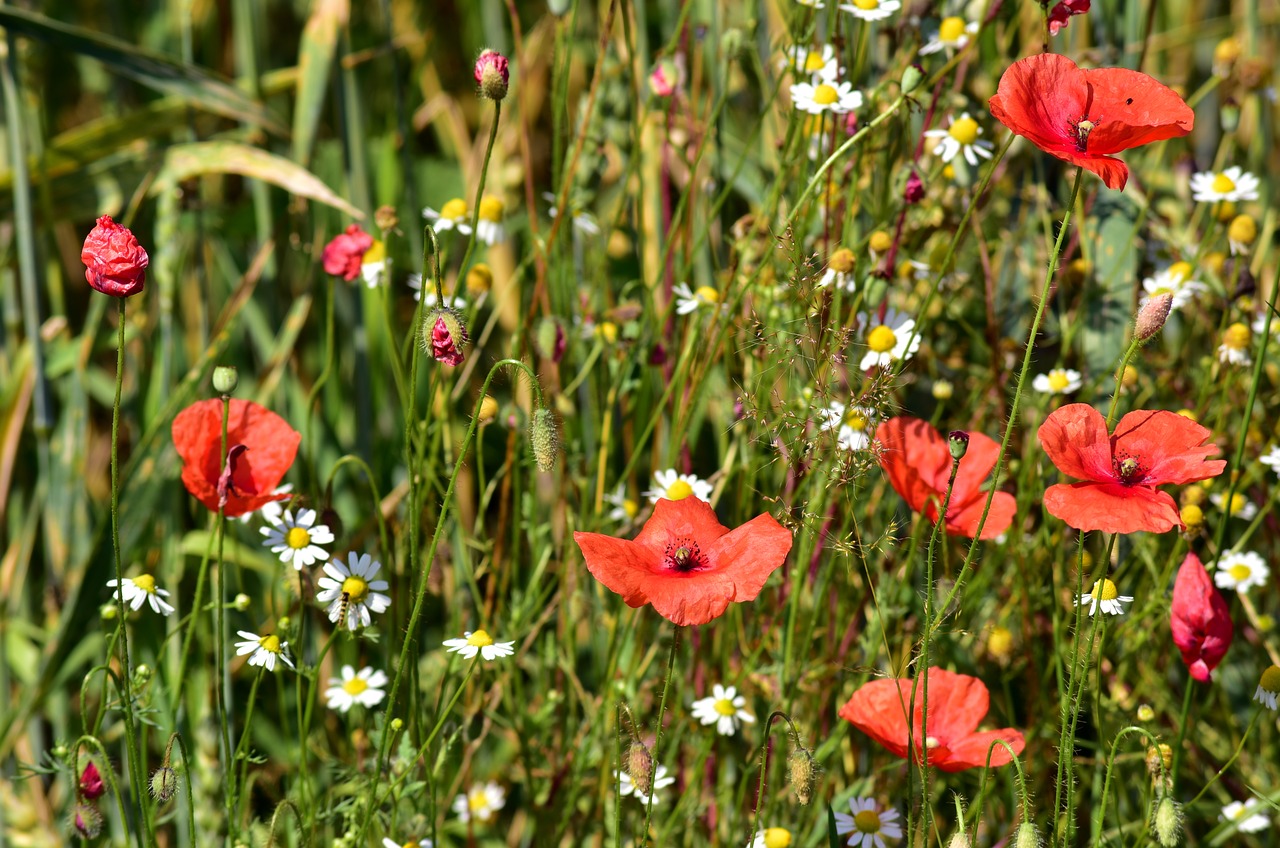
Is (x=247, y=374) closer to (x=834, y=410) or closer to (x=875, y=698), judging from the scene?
(x=834, y=410)

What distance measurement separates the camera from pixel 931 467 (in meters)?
1.10

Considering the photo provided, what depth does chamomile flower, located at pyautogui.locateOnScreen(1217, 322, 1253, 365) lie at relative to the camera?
1.27 metres

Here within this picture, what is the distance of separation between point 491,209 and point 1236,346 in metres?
0.78

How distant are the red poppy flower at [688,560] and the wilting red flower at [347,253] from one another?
0.44 metres

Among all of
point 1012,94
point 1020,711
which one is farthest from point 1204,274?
point 1012,94

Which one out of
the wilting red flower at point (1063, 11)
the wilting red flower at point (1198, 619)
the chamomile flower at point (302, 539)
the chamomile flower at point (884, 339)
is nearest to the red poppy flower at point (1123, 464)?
the wilting red flower at point (1198, 619)

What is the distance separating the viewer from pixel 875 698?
1001 mm

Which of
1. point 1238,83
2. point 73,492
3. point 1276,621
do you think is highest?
point 1238,83

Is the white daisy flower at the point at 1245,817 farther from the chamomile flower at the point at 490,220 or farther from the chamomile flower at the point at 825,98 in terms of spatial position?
the chamomile flower at the point at 490,220

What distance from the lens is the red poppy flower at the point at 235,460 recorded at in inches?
39.8

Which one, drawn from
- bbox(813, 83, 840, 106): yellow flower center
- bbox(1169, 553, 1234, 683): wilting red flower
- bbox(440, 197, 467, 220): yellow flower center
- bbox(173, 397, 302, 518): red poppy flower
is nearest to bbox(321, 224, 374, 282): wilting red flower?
bbox(440, 197, 467, 220): yellow flower center

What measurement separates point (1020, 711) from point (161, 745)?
990 mm

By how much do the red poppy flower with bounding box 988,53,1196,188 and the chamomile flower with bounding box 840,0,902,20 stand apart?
0.29m

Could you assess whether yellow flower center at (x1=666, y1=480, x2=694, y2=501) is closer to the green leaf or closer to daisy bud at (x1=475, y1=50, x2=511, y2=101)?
daisy bud at (x1=475, y1=50, x2=511, y2=101)
